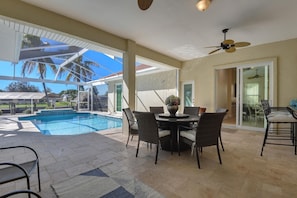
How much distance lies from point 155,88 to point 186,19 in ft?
18.2

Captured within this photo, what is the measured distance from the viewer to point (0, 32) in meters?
3.37

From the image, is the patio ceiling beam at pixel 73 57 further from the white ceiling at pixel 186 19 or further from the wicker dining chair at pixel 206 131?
the wicker dining chair at pixel 206 131

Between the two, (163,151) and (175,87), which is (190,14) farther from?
(175,87)

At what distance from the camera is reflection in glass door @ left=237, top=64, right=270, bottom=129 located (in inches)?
193

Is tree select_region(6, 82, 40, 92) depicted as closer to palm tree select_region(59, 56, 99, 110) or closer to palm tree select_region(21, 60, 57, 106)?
palm tree select_region(21, 60, 57, 106)

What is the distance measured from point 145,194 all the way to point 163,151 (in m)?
1.43

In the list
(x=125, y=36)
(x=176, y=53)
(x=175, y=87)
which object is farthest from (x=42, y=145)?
(x=175, y=87)

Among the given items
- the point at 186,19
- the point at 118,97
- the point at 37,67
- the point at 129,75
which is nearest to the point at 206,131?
the point at 186,19

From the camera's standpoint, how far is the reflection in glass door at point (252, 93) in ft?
16.1

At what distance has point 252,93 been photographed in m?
5.12

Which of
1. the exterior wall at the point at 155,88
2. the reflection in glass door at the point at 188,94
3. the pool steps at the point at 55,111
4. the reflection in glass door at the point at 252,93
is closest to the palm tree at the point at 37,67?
the pool steps at the point at 55,111

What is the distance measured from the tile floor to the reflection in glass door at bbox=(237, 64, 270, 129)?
184 centimetres

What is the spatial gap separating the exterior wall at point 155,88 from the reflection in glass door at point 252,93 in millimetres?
2897

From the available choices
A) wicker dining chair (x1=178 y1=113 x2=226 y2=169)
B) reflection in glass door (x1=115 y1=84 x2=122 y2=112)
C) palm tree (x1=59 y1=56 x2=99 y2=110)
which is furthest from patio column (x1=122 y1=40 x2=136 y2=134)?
reflection in glass door (x1=115 y1=84 x2=122 y2=112)
